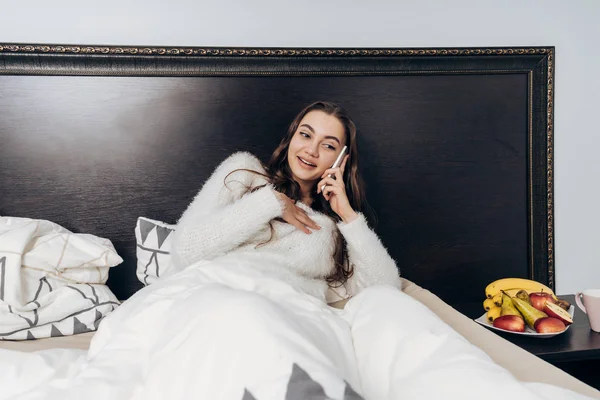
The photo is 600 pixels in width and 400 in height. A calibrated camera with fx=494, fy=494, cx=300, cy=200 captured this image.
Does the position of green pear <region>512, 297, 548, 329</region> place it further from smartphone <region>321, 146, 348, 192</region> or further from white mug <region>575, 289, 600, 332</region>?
smartphone <region>321, 146, 348, 192</region>

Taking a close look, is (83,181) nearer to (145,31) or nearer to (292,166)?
(145,31)

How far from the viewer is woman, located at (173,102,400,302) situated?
1.44 metres

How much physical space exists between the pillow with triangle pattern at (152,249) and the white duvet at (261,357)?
43cm

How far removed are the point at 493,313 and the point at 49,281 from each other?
4.56 ft

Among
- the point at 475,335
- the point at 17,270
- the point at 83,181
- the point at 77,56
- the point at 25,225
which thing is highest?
the point at 77,56

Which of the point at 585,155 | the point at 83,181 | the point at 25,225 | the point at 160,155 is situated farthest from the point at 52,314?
the point at 585,155

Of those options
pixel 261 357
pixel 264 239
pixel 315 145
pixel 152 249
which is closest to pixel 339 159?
pixel 315 145

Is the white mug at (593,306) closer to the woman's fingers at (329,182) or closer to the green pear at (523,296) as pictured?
the green pear at (523,296)

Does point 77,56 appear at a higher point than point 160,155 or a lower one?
higher

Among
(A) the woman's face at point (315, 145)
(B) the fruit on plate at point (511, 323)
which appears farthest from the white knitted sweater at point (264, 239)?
(B) the fruit on plate at point (511, 323)

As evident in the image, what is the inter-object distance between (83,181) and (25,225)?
0.97 ft

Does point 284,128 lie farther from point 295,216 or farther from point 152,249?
point 152,249

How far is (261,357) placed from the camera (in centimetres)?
81

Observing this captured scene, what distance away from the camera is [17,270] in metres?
1.39
